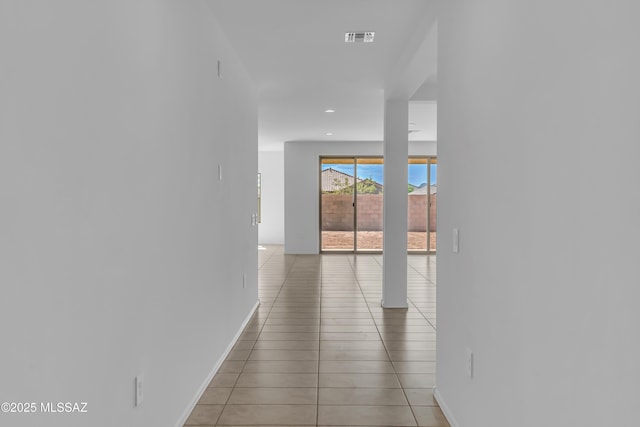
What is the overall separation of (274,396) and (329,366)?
0.63 m

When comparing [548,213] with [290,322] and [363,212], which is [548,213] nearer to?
[290,322]

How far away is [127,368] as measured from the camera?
1.72 m

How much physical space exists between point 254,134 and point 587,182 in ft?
13.2

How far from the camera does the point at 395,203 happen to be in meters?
5.12

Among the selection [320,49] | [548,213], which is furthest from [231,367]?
[320,49]

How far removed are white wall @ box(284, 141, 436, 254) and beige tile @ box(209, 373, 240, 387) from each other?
7.29 meters

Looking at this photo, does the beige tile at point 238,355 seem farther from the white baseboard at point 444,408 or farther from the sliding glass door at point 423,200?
the sliding glass door at point 423,200

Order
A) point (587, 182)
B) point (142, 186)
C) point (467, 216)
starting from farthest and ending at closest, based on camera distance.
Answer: point (467, 216), point (142, 186), point (587, 182)

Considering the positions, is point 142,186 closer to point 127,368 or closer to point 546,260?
point 127,368

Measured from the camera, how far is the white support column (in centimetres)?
505

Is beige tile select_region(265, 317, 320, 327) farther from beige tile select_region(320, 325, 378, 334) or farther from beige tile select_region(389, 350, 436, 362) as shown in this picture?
beige tile select_region(389, 350, 436, 362)

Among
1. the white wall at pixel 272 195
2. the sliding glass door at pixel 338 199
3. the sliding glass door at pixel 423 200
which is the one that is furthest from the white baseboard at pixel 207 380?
the white wall at pixel 272 195

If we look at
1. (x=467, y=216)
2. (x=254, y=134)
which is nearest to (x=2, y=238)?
(x=467, y=216)

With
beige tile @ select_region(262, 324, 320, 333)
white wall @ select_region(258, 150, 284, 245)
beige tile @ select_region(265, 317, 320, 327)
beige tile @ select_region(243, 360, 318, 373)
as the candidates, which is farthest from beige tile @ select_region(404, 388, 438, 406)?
white wall @ select_region(258, 150, 284, 245)
